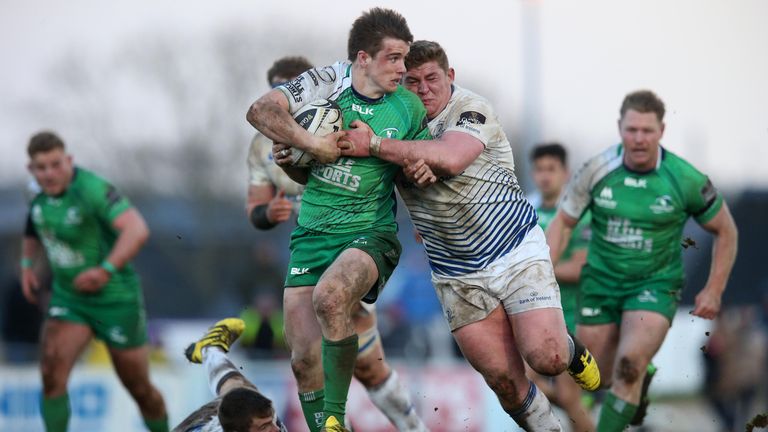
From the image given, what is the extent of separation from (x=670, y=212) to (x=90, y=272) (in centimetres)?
545

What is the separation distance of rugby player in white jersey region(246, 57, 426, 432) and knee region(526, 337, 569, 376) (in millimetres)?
1945

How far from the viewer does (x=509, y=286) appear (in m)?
7.99

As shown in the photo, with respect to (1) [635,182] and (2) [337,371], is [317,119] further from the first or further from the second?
(1) [635,182]

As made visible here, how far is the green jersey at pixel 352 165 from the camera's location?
7715 millimetres

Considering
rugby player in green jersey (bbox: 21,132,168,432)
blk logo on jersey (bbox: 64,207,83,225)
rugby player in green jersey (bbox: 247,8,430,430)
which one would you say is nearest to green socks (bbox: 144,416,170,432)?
rugby player in green jersey (bbox: 21,132,168,432)

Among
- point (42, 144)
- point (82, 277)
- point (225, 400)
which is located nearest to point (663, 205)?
point (225, 400)

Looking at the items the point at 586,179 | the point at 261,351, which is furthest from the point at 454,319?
the point at 261,351

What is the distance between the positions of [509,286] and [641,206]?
2416mm

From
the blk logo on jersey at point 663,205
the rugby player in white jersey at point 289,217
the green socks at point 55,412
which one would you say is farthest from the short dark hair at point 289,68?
the green socks at point 55,412

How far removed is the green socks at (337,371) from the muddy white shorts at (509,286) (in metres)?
0.94

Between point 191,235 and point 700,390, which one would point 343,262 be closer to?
point 700,390

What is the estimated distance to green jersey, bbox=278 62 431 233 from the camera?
7715 millimetres

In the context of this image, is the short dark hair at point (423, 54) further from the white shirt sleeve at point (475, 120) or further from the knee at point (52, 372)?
the knee at point (52, 372)

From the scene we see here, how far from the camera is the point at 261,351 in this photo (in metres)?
17.6
